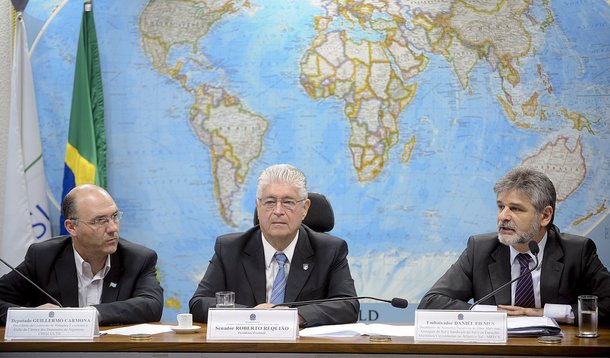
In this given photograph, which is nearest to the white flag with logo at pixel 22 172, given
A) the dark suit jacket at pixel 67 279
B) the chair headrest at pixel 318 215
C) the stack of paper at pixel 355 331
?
the dark suit jacket at pixel 67 279

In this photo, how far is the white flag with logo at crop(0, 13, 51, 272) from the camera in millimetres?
4777

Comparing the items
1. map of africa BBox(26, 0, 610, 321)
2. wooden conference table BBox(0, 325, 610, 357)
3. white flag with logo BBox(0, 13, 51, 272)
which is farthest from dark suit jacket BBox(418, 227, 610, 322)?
white flag with logo BBox(0, 13, 51, 272)

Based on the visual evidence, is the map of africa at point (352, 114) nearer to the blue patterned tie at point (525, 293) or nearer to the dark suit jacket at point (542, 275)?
the dark suit jacket at point (542, 275)

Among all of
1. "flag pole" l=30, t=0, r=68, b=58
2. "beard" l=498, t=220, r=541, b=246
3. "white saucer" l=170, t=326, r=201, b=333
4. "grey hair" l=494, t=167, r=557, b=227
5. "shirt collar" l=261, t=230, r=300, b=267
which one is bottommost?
"white saucer" l=170, t=326, r=201, b=333

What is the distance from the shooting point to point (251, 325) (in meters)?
2.71

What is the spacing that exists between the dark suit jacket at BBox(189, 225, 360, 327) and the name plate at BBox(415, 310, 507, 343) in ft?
2.47

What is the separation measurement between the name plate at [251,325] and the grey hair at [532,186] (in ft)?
4.17

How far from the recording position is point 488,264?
11.9 ft

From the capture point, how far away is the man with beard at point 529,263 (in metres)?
3.49

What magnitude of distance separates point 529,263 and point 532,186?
1.12ft

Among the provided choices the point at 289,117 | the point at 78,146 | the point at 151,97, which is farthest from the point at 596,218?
the point at 78,146

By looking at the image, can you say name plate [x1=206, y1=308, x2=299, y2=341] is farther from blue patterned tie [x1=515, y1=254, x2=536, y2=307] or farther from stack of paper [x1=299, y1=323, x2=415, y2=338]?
blue patterned tie [x1=515, y1=254, x2=536, y2=307]

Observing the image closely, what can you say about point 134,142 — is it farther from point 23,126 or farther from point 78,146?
→ point 23,126

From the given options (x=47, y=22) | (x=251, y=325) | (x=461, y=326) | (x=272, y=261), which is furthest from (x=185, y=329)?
(x=47, y=22)
